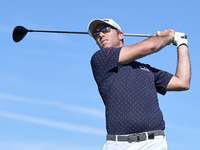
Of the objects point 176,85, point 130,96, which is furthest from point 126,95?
point 176,85

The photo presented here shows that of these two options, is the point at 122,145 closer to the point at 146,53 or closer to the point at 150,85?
the point at 150,85

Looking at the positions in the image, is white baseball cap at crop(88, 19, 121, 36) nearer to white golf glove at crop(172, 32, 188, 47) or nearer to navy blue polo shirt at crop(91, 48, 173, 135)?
navy blue polo shirt at crop(91, 48, 173, 135)

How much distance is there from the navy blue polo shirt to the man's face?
518 mm

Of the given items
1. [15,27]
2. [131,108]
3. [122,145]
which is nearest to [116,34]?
[131,108]

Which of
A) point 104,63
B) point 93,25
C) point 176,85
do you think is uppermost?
point 93,25

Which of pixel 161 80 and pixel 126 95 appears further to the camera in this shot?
pixel 161 80

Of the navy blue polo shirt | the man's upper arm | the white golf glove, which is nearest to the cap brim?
the navy blue polo shirt

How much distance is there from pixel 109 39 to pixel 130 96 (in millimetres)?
1476

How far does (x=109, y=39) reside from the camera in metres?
6.91

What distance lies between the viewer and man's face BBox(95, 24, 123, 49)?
687 cm

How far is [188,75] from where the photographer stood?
6797mm

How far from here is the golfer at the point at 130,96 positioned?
228 inches

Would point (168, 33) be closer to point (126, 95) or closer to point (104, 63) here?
point (104, 63)

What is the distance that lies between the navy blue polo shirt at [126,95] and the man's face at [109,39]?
0.52 meters
